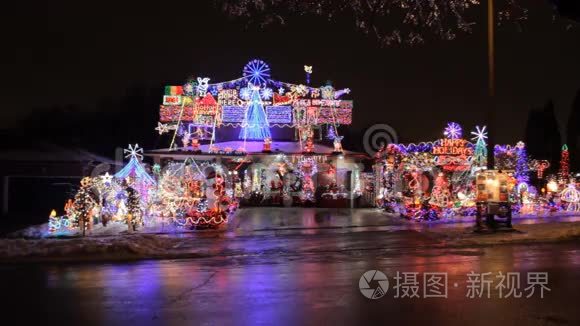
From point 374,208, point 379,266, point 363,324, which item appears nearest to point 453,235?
point 379,266

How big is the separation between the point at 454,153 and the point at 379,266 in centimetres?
1670

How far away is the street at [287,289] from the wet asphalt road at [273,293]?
0.6 inches

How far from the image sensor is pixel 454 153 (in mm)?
27453

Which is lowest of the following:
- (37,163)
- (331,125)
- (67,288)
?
(67,288)

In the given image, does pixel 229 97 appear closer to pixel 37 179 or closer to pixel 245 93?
pixel 245 93

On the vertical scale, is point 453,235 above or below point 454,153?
below

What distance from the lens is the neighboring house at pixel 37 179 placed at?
3172 centimetres

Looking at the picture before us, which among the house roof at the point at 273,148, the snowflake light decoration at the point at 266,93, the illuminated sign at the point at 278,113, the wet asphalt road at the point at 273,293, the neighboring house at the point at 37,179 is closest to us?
the wet asphalt road at the point at 273,293

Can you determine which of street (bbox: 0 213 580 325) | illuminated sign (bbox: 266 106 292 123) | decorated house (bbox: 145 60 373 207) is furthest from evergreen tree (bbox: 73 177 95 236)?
illuminated sign (bbox: 266 106 292 123)

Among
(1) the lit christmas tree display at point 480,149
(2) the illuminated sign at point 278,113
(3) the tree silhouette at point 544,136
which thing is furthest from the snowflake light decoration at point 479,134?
(3) the tree silhouette at point 544,136

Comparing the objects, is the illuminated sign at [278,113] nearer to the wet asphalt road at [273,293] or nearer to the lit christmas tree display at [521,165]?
the lit christmas tree display at [521,165]

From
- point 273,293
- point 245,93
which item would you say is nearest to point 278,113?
point 245,93

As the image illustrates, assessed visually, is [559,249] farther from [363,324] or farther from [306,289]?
[363,324]

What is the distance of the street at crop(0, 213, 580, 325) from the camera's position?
7590mm
